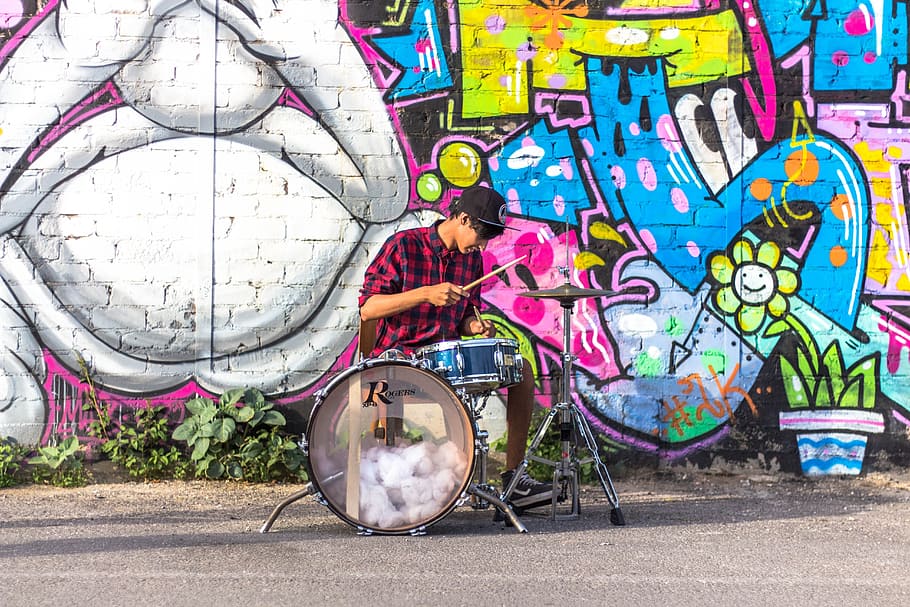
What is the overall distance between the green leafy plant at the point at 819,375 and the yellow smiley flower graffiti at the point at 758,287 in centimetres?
11

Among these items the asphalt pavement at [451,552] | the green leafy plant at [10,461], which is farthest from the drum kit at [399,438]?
the green leafy plant at [10,461]

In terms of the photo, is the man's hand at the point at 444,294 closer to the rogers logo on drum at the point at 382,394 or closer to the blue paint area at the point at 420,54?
the rogers logo on drum at the point at 382,394

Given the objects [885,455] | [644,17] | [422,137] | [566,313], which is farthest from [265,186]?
[885,455]

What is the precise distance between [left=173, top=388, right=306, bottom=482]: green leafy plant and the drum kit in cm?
144

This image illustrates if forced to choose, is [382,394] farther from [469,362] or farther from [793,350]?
[793,350]

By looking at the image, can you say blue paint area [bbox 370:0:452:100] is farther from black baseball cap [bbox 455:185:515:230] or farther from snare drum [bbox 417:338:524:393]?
snare drum [bbox 417:338:524:393]

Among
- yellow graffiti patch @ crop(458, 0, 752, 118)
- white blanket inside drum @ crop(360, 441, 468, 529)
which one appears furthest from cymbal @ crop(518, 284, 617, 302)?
yellow graffiti patch @ crop(458, 0, 752, 118)

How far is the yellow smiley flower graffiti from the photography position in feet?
23.4

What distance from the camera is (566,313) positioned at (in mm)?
5742

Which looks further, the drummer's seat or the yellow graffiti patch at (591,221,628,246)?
the yellow graffiti patch at (591,221,628,246)

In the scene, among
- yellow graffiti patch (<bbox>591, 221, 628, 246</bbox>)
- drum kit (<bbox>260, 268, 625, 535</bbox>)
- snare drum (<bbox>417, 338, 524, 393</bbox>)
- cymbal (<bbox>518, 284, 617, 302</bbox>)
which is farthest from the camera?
yellow graffiti patch (<bbox>591, 221, 628, 246</bbox>)

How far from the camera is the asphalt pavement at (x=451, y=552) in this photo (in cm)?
406

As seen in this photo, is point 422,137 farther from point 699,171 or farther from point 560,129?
point 699,171

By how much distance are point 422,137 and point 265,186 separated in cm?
104
